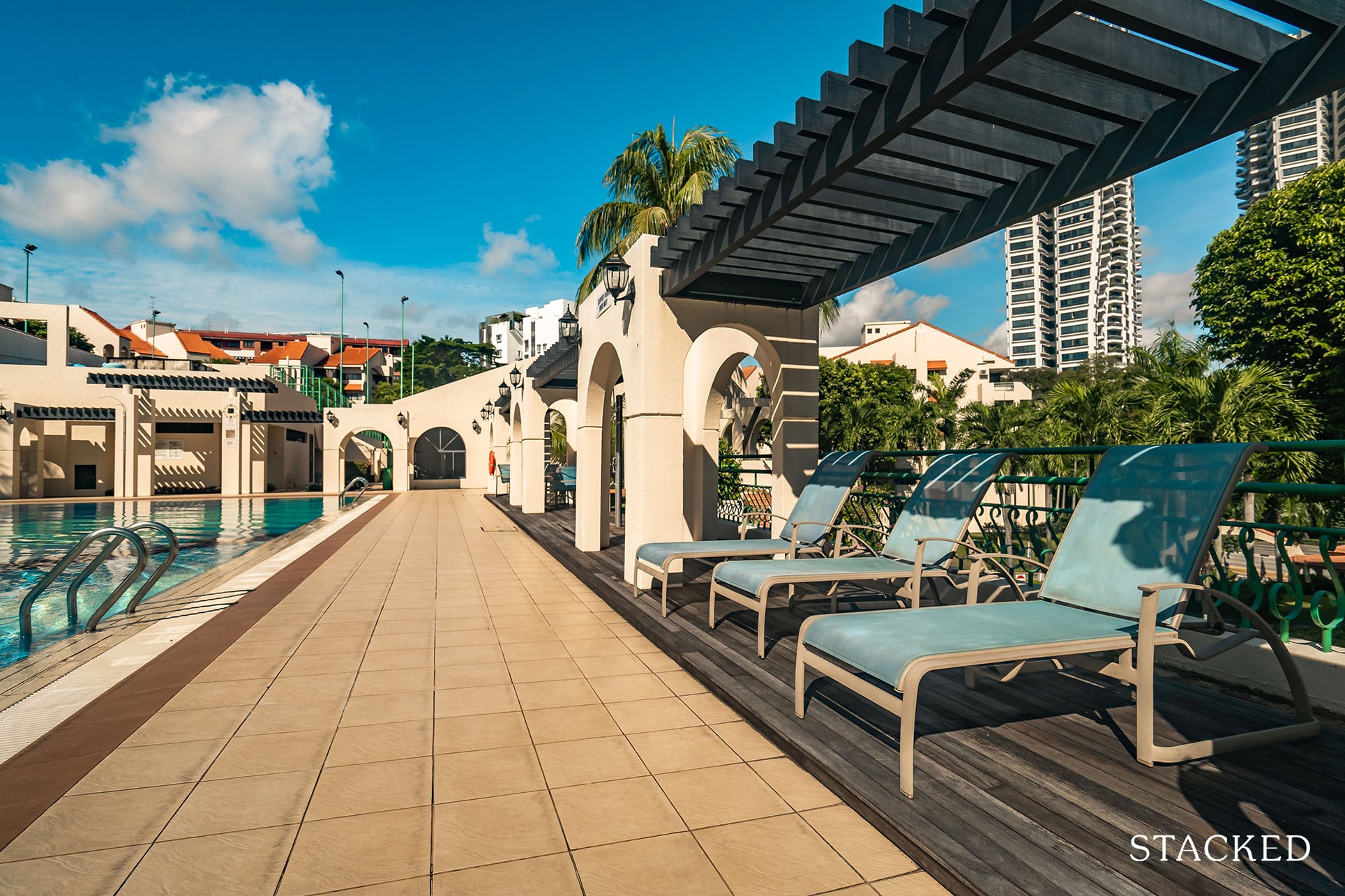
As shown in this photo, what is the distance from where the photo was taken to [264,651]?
4500mm

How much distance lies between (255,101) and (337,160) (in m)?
7.70

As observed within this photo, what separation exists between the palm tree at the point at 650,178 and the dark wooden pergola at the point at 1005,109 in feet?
43.5

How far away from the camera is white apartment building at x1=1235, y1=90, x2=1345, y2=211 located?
81875 millimetres

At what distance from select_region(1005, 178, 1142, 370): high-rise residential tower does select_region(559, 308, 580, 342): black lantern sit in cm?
10514

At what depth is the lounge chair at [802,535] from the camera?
5113mm

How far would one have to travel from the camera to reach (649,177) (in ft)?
58.6

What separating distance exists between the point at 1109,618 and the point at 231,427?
29184 mm

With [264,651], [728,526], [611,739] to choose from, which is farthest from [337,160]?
[611,739]

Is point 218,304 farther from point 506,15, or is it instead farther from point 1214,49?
point 1214,49

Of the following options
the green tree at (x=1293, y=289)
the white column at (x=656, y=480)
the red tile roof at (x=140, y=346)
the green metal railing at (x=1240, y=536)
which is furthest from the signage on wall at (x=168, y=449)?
the green tree at (x=1293, y=289)

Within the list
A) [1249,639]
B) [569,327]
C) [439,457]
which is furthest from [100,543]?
[439,457]

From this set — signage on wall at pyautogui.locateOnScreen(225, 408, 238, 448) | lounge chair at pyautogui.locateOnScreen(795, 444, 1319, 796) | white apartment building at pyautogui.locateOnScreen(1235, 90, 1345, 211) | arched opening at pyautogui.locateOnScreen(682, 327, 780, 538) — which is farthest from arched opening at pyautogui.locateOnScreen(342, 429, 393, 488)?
white apartment building at pyautogui.locateOnScreen(1235, 90, 1345, 211)

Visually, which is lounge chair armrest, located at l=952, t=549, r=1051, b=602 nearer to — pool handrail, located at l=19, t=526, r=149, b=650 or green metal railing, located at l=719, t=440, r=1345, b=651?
green metal railing, located at l=719, t=440, r=1345, b=651

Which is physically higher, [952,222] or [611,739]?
[952,222]
